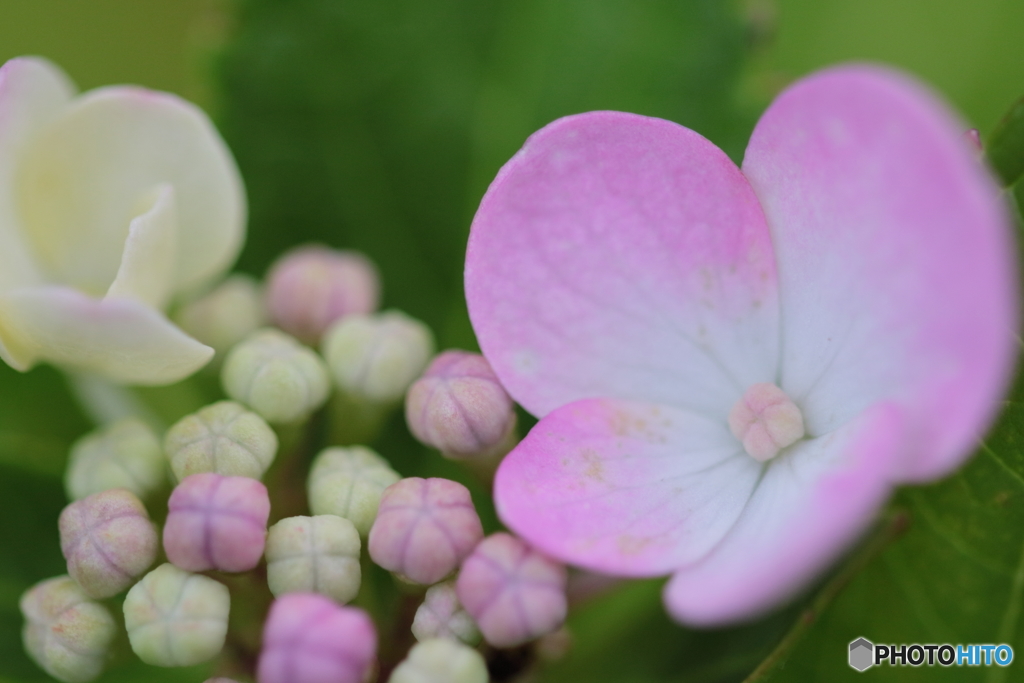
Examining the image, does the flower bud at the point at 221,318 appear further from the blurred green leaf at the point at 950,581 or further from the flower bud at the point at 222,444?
the blurred green leaf at the point at 950,581

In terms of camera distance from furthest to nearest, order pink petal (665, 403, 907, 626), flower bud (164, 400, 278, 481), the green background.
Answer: the green background < flower bud (164, 400, 278, 481) < pink petal (665, 403, 907, 626)

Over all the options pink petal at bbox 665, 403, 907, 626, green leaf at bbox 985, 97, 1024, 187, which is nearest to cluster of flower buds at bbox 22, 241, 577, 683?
pink petal at bbox 665, 403, 907, 626

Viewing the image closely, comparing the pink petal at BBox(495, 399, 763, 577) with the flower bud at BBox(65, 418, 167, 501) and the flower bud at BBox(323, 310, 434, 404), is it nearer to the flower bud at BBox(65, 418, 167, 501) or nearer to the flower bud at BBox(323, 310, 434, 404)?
the flower bud at BBox(323, 310, 434, 404)

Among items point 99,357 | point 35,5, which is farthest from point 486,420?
point 35,5

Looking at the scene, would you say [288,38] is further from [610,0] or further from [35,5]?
[35,5]

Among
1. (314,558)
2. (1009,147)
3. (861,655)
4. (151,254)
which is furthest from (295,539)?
(1009,147)

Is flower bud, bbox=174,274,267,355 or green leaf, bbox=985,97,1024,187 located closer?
green leaf, bbox=985,97,1024,187

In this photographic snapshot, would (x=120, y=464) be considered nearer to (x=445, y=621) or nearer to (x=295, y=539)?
(x=295, y=539)
